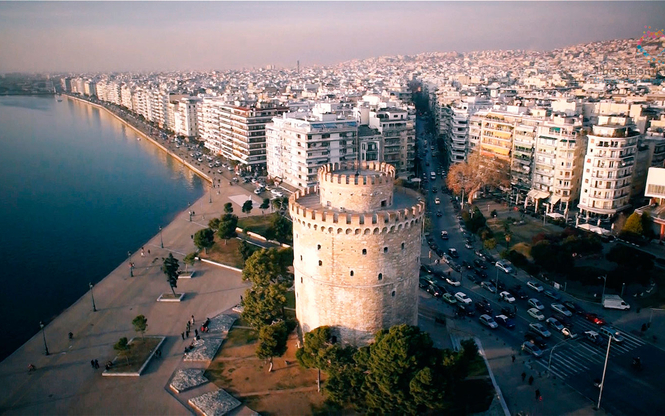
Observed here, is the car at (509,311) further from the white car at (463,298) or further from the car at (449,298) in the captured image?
the car at (449,298)

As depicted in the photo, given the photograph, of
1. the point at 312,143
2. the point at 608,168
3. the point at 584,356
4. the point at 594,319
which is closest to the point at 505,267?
the point at 594,319

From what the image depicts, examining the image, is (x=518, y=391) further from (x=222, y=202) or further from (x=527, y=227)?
(x=222, y=202)

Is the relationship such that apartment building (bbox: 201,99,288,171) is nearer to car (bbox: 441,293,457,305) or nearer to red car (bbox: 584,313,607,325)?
car (bbox: 441,293,457,305)

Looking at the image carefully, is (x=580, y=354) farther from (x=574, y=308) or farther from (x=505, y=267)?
(x=505, y=267)

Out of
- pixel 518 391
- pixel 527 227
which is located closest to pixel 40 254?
pixel 518 391

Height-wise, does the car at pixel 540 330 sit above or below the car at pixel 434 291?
below

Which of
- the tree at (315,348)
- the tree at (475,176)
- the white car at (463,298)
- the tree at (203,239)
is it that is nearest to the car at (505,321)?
the white car at (463,298)
